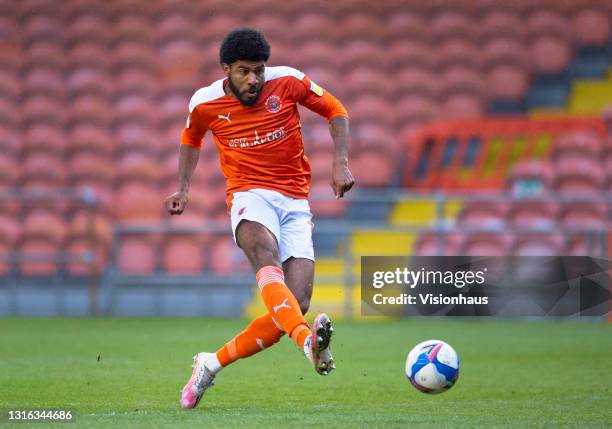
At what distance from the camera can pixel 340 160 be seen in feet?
18.4

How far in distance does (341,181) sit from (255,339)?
93cm

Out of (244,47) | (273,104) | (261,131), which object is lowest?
(261,131)

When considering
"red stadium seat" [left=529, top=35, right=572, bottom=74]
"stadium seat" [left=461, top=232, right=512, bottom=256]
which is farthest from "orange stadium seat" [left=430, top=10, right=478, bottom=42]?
"stadium seat" [left=461, top=232, right=512, bottom=256]

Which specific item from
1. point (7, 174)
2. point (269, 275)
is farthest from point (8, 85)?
point (269, 275)

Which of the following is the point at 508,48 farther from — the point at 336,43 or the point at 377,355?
the point at 377,355

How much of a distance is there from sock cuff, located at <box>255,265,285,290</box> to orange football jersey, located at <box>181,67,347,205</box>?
0.48 m

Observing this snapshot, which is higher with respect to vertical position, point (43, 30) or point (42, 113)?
point (43, 30)

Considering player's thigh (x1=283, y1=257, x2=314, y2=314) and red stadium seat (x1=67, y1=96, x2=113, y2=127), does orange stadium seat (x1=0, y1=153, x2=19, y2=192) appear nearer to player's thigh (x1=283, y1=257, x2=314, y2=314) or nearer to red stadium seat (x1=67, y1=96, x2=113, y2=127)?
red stadium seat (x1=67, y1=96, x2=113, y2=127)

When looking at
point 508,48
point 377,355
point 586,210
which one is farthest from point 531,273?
point 508,48

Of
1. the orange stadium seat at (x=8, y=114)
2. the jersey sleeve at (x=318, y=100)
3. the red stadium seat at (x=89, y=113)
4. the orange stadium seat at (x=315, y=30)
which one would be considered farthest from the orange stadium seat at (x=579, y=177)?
the jersey sleeve at (x=318, y=100)

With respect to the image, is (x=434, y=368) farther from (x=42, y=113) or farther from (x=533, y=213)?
(x=42, y=113)

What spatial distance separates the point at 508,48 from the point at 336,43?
2.66 m

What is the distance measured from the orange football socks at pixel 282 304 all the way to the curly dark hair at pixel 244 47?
108cm

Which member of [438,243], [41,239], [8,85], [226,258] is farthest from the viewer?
[8,85]
